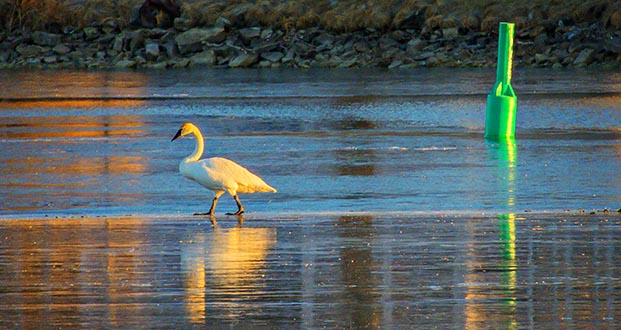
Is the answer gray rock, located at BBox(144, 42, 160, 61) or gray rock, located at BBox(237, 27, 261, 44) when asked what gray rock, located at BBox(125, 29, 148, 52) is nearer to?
gray rock, located at BBox(144, 42, 160, 61)

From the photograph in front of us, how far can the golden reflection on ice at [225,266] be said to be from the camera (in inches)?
323

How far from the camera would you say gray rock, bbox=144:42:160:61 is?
47750 millimetres

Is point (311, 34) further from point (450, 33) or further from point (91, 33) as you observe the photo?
point (91, 33)

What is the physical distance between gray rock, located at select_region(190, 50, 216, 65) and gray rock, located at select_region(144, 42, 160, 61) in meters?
1.40

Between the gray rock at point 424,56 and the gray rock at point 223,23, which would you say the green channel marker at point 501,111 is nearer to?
the gray rock at point 424,56

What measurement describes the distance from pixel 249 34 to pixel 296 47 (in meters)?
2.59

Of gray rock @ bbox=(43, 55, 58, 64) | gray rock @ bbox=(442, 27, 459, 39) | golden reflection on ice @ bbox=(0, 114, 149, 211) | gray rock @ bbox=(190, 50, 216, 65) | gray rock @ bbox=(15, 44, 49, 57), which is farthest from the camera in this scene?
gray rock @ bbox=(15, 44, 49, 57)

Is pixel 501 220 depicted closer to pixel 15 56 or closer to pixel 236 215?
pixel 236 215

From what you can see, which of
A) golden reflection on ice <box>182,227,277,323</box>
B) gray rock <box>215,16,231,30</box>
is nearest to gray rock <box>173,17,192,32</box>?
gray rock <box>215,16,231,30</box>

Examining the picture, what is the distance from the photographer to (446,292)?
332 inches

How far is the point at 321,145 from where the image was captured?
66.7ft

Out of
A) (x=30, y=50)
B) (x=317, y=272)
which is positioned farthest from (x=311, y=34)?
(x=317, y=272)

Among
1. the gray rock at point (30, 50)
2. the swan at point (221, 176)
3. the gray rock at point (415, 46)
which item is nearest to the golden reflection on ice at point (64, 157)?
the swan at point (221, 176)

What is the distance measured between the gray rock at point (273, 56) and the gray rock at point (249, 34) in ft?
8.25
